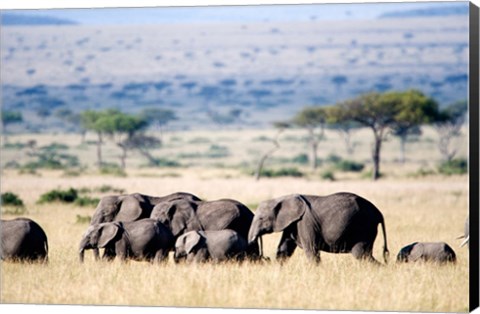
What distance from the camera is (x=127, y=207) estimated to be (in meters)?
17.7

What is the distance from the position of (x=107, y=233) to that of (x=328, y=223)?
109 inches

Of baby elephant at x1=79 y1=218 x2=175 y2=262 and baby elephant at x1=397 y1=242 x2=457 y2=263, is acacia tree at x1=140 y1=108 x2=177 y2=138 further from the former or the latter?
baby elephant at x1=397 y1=242 x2=457 y2=263

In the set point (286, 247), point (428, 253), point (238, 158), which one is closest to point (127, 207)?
point (286, 247)

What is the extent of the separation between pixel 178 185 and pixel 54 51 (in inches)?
2751

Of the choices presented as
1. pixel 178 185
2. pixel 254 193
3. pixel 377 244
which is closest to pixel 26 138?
pixel 178 185

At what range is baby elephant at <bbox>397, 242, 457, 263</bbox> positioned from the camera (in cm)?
1593

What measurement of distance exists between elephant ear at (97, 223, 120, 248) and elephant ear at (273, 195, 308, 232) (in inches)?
78.4

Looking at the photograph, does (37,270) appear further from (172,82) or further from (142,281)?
(172,82)

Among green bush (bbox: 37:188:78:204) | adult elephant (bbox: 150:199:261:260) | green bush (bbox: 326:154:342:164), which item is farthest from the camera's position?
green bush (bbox: 326:154:342:164)

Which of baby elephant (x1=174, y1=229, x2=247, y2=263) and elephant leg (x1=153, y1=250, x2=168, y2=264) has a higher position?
baby elephant (x1=174, y1=229, x2=247, y2=263)

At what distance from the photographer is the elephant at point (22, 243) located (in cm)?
1619

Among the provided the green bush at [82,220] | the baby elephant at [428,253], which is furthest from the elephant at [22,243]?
the green bush at [82,220]

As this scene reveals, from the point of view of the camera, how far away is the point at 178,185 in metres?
44.2

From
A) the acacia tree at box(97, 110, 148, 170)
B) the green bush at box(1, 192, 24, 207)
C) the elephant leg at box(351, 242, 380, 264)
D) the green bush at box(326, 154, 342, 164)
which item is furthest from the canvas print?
the green bush at box(326, 154, 342, 164)
